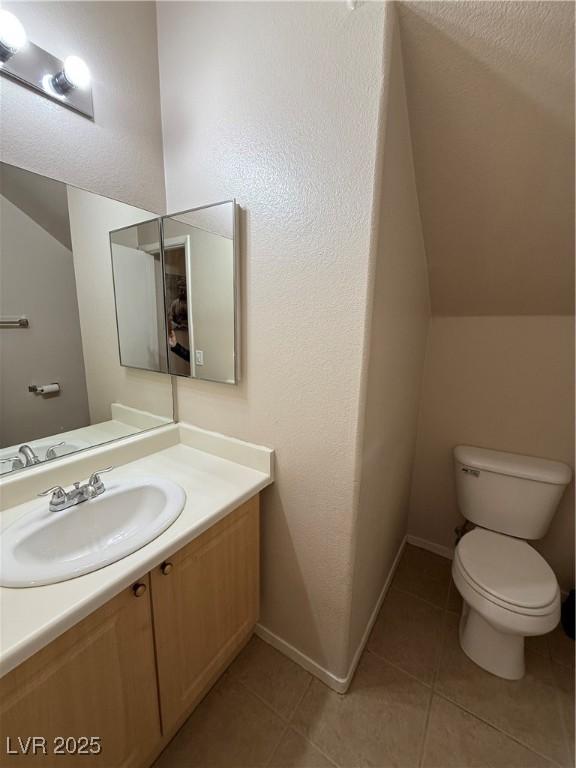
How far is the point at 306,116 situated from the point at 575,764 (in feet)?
7.40

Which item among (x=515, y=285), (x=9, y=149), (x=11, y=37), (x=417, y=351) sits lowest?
(x=417, y=351)

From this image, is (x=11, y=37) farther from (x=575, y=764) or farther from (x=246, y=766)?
(x=575, y=764)

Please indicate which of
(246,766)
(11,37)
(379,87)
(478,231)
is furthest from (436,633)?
(11,37)

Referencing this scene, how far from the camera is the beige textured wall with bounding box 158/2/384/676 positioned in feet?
2.89

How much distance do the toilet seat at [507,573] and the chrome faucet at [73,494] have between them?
58.7 inches

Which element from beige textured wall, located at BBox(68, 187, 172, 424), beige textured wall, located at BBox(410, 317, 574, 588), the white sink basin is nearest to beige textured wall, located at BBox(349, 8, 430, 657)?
beige textured wall, located at BBox(410, 317, 574, 588)

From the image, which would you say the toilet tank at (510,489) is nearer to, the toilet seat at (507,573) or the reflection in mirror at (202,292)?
the toilet seat at (507,573)

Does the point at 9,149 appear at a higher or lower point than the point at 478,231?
higher

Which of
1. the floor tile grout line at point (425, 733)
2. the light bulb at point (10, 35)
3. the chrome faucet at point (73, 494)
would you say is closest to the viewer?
the light bulb at point (10, 35)

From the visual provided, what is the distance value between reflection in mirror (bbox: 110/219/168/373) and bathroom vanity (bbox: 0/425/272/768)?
1.29ft

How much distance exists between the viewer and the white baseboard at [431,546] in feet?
6.34

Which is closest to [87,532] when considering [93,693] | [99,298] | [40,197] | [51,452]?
[51,452]

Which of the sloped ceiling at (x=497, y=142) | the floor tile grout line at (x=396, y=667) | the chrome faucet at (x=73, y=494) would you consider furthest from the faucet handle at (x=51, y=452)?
the sloped ceiling at (x=497, y=142)

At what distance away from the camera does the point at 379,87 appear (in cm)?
81
